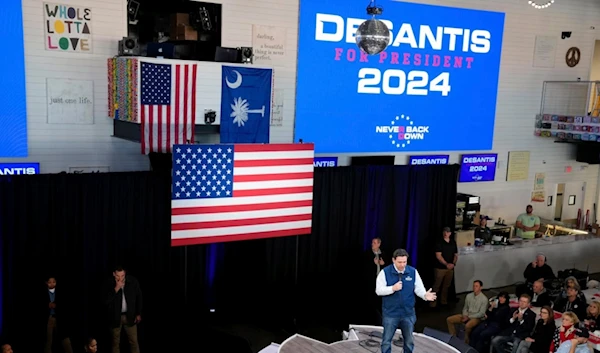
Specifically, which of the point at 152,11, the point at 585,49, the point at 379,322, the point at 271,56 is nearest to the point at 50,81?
the point at 152,11

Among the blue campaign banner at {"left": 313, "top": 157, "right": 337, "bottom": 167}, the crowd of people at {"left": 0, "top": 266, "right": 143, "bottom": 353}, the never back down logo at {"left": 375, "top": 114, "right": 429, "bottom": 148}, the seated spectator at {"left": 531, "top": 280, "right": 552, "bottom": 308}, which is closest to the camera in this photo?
the crowd of people at {"left": 0, "top": 266, "right": 143, "bottom": 353}

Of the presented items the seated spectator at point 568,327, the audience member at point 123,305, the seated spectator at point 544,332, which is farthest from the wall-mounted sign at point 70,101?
the seated spectator at point 568,327

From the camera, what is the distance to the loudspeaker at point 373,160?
36.4 ft

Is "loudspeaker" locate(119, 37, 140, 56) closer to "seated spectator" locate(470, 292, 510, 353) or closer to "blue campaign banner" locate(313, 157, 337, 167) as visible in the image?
"blue campaign banner" locate(313, 157, 337, 167)

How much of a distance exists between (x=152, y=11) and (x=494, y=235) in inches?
289

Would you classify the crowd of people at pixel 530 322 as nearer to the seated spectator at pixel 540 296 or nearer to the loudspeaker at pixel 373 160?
the seated spectator at pixel 540 296

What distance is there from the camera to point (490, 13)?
39.4 ft

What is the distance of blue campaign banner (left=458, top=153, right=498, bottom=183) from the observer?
12.2 metres

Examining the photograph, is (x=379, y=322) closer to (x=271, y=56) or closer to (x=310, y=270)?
(x=310, y=270)


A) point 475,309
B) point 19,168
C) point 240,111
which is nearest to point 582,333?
point 475,309

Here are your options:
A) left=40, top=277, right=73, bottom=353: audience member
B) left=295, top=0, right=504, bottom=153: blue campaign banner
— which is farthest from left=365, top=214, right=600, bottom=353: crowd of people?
left=40, top=277, right=73, bottom=353: audience member

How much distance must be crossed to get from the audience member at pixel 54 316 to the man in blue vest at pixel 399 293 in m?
4.28

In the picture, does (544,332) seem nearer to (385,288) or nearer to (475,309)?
(475,309)

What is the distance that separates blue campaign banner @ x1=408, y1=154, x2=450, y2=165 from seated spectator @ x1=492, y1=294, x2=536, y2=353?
13.0ft
